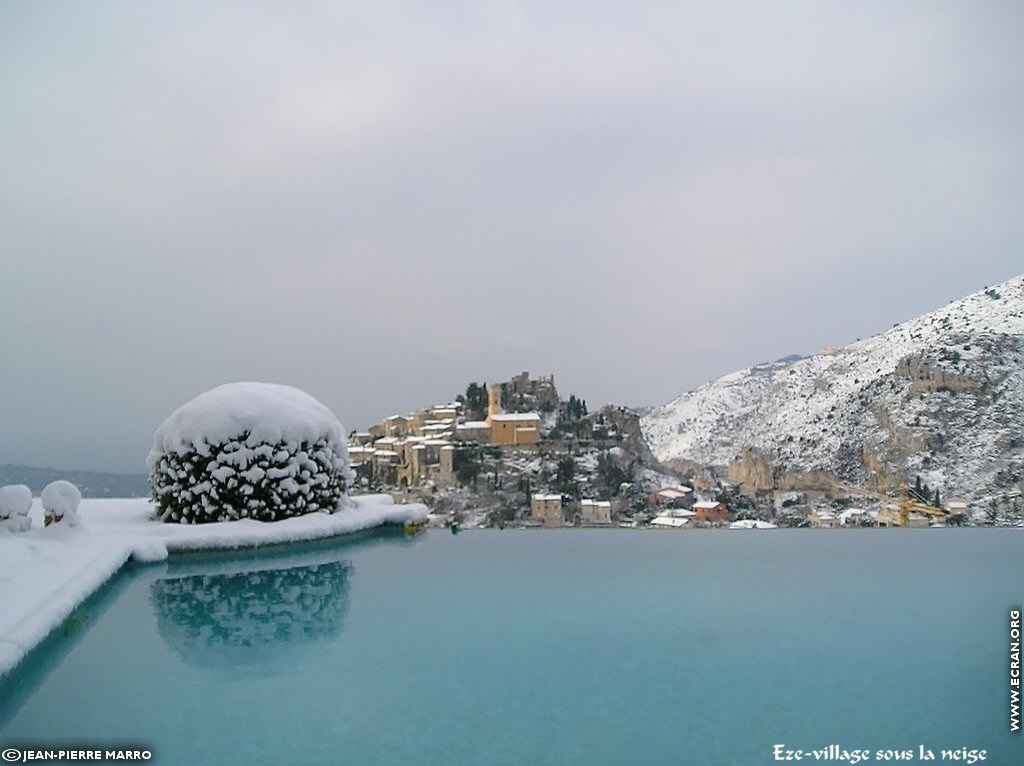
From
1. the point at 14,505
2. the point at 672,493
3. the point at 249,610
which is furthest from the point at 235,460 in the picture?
the point at 672,493

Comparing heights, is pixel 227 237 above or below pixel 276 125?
below

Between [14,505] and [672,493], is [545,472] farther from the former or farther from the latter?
[14,505]

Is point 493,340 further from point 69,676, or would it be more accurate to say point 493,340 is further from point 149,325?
point 69,676

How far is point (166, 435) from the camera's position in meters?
8.07

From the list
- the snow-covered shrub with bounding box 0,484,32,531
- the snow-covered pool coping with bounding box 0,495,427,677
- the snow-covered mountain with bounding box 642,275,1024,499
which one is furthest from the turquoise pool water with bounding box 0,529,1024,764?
the snow-covered mountain with bounding box 642,275,1024,499

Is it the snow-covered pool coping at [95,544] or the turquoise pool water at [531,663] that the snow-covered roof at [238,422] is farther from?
the turquoise pool water at [531,663]

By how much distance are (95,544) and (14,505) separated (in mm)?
940

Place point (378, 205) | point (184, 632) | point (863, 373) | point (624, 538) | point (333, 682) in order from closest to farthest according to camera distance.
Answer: point (333, 682)
point (184, 632)
point (624, 538)
point (378, 205)
point (863, 373)

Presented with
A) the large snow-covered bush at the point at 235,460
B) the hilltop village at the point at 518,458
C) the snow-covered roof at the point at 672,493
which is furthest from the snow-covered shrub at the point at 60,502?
the snow-covered roof at the point at 672,493

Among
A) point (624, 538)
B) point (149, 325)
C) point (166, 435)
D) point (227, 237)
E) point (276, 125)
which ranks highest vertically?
point (276, 125)

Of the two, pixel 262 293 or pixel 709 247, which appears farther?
pixel 709 247

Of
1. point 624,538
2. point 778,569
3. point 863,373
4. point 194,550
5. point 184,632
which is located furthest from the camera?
point 863,373

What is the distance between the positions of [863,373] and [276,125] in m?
31.0

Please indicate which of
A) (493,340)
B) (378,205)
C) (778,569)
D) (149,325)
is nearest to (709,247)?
(493,340)
